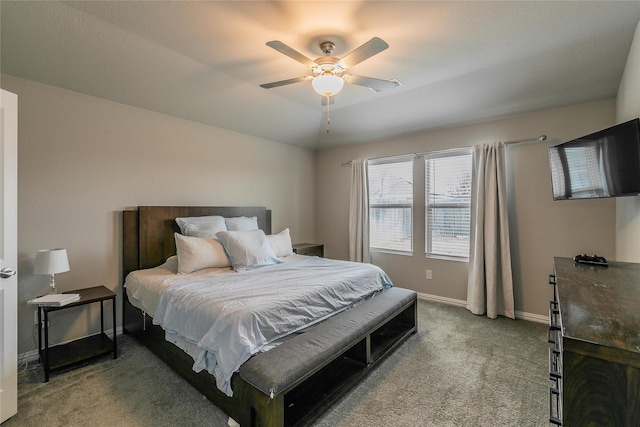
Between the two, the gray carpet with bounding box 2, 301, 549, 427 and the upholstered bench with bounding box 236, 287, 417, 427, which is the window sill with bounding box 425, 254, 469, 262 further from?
the upholstered bench with bounding box 236, 287, 417, 427

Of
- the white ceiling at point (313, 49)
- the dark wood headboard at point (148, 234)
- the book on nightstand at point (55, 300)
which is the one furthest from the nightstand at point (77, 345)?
the white ceiling at point (313, 49)

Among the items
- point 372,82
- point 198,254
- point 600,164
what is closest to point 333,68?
point 372,82

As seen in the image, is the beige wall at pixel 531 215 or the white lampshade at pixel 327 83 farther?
the beige wall at pixel 531 215

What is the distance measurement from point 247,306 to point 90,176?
2234 mm

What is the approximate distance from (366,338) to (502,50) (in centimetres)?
264

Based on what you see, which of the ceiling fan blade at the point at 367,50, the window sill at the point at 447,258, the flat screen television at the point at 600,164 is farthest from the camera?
the window sill at the point at 447,258

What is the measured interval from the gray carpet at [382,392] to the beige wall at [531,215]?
0.98m

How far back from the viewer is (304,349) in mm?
1752

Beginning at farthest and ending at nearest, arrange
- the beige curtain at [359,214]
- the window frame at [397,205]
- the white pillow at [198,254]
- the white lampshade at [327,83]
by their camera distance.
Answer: the beige curtain at [359,214] < the window frame at [397,205] < the white pillow at [198,254] < the white lampshade at [327,83]

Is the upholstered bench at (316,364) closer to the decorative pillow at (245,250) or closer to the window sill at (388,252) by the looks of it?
the decorative pillow at (245,250)

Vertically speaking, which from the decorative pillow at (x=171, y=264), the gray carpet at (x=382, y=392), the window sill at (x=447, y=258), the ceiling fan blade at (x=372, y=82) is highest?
the ceiling fan blade at (x=372, y=82)

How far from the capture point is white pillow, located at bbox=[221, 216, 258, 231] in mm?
3594

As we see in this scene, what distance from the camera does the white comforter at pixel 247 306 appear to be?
1.69 m

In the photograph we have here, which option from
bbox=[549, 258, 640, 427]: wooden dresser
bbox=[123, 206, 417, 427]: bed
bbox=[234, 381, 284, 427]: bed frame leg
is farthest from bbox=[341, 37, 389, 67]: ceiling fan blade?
bbox=[234, 381, 284, 427]: bed frame leg
